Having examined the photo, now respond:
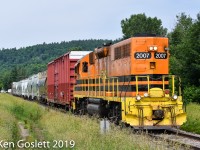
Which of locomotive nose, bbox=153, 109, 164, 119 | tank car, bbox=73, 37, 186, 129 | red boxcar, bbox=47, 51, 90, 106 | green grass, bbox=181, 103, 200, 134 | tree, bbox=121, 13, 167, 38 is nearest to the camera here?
locomotive nose, bbox=153, 109, 164, 119

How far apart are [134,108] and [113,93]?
97.1 inches

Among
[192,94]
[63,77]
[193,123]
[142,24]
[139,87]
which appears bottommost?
[193,123]

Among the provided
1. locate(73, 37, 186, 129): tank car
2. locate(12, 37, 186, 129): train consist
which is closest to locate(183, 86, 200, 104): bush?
locate(12, 37, 186, 129): train consist

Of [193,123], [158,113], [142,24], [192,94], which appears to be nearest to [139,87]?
[158,113]

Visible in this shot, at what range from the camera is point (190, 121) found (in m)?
19.8

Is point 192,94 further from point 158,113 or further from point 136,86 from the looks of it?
point 158,113

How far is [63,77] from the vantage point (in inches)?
1314

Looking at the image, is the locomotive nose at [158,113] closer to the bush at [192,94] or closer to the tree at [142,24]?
the bush at [192,94]

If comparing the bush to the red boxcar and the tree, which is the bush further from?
the tree

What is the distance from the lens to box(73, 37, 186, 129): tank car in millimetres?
16688

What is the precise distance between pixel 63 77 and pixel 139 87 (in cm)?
1639

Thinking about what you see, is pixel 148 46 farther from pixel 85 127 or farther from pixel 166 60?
pixel 85 127

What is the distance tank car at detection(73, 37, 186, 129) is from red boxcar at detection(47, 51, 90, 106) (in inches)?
372

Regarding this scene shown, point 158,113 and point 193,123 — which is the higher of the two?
point 158,113
